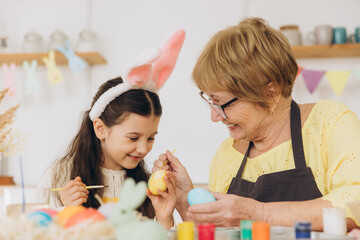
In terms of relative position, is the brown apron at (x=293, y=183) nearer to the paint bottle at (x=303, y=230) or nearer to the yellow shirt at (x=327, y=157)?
the yellow shirt at (x=327, y=157)

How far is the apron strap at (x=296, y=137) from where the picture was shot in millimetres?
1533

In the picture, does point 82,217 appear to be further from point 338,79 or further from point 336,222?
point 338,79

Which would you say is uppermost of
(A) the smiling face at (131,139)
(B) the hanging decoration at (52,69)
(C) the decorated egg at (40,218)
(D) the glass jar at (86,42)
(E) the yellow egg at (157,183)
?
(D) the glass jar at (86,42)

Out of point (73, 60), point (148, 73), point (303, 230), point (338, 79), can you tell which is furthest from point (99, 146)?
point (338, 79)

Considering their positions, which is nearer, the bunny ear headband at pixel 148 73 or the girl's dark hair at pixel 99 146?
the bunny ear headband at pixel 148 73

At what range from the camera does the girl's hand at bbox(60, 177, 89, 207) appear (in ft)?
5.10

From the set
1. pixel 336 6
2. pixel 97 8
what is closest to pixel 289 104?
pixel 336 6

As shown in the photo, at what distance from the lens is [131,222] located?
743 mm

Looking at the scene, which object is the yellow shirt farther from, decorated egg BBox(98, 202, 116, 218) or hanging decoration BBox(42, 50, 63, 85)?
hanging decoration BBox(42, 50, 63, 85)

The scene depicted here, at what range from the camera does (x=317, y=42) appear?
310cm

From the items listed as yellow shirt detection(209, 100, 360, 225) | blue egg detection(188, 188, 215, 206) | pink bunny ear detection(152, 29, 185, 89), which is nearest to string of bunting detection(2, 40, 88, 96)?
pink bunny ear detection(152, 29, 185, 89)

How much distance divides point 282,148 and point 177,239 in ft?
2.66

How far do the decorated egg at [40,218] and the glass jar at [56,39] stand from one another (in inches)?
106

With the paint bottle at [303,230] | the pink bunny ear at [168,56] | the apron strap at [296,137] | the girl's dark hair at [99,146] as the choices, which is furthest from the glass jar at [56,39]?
the paint bottle at [303,230]
